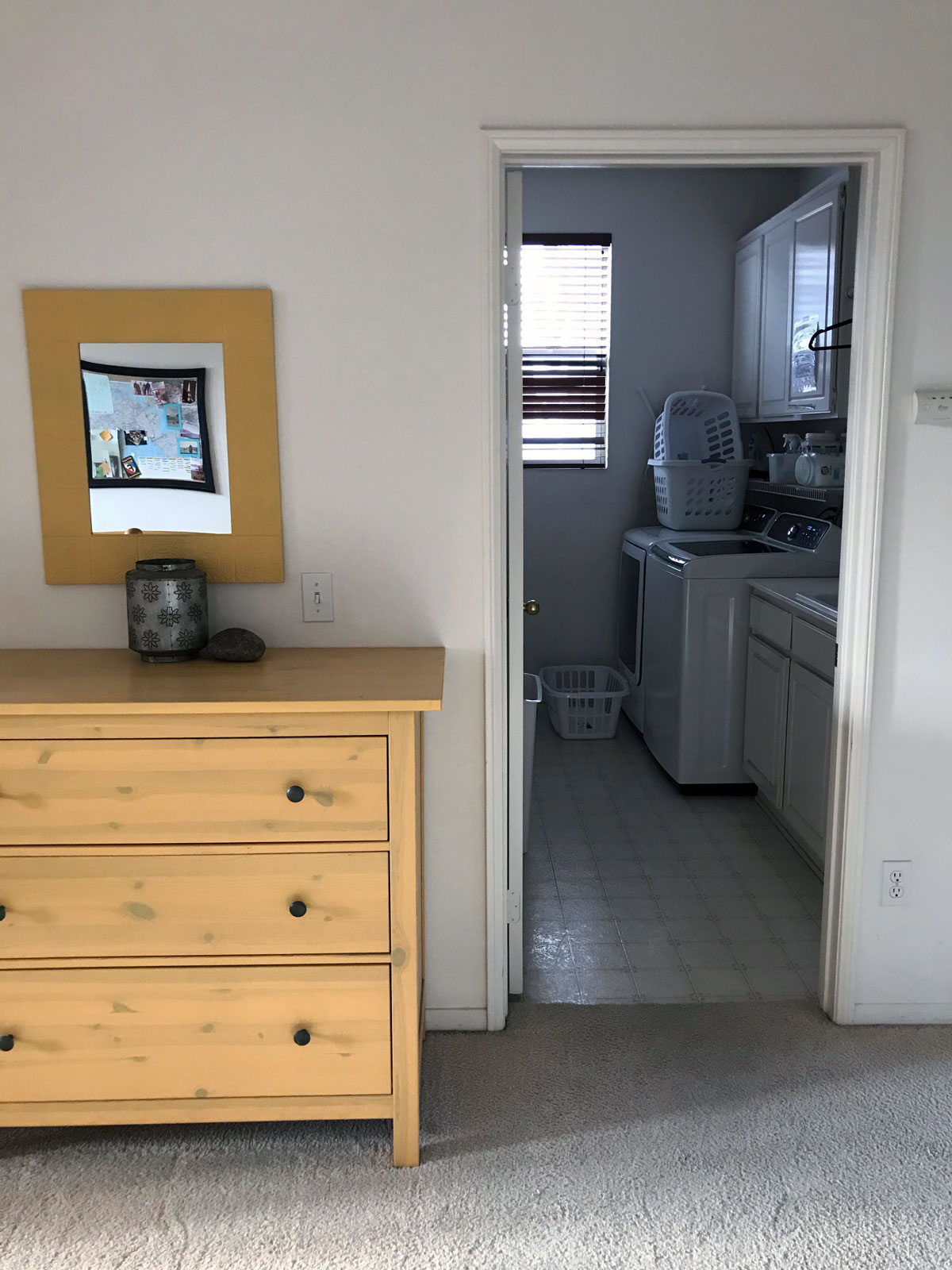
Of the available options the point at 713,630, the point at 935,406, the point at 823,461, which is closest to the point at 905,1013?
the point at 935,406

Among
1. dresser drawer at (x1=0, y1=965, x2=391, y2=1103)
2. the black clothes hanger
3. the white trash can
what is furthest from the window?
dresser drawer at (x1=0, y1=965, x2=391, y2=1103)

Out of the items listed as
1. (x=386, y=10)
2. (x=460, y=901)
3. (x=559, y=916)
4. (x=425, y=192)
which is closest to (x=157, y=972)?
(x=460, y=901)

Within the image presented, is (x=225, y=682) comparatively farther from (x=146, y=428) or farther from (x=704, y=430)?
(x=704, y=430)

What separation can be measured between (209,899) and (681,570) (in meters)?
2.41

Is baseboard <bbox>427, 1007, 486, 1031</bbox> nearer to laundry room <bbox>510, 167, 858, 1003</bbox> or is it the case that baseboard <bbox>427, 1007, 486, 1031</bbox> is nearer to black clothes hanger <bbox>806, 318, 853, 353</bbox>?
laundry room <bbox>510, 167, 858, 1003</bbox>

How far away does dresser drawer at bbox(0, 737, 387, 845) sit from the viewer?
1940 millimetres

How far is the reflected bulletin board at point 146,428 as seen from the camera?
2.28 meters

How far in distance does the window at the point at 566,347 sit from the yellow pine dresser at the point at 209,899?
3181 millimetres

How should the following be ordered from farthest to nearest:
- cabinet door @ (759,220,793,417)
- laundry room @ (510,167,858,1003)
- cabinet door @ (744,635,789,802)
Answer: cabinet door @ (759,220,793,417), cabinet door @ (744,635,789,802), laundry room @ (510,167,858,1003)

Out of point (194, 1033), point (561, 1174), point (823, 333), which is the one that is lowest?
point (561, 1174)

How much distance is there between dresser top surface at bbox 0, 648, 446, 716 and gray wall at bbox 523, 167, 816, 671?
287 cm

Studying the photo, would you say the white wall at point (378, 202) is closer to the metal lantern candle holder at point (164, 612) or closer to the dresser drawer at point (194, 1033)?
the metal lantern candle holder at point (164, 612)

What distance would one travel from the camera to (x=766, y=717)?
3682mm

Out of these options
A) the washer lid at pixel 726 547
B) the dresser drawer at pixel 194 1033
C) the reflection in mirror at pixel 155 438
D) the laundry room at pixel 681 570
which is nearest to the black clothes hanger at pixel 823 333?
the laundry room at pixel 681 570
